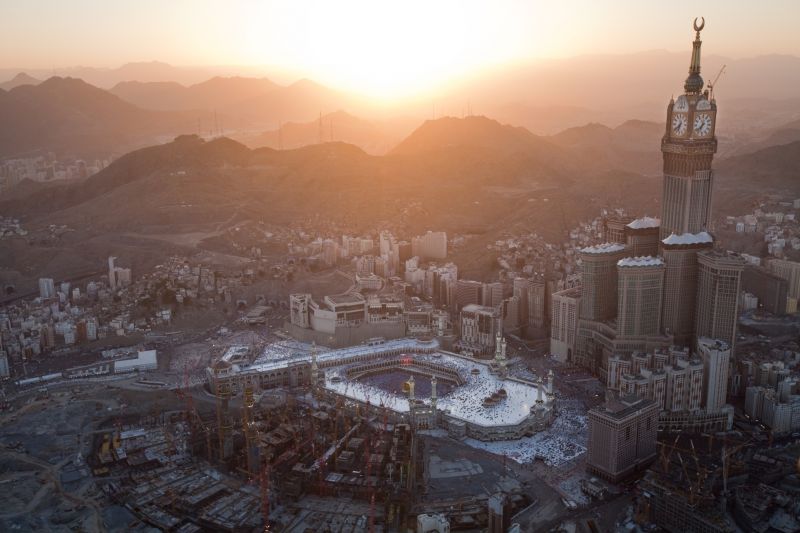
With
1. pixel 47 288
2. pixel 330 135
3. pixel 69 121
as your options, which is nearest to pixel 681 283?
pixel 47 288

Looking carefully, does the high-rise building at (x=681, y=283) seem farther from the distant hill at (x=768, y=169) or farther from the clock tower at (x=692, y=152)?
the distant hill at (x=768, y=169)

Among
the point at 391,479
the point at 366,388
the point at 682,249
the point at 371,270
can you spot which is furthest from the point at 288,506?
the point at 371,270

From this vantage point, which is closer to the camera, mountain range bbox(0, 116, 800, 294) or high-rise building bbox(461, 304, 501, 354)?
high-rise building bbox(461, 304, 501, 354)

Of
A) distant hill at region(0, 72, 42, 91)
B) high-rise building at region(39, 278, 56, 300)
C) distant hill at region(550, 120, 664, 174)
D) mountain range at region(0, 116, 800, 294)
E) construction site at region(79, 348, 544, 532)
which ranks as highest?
distant hill at region(0, 72, 42, 91)

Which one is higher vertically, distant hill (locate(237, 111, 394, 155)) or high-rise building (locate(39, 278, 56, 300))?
distant hill (locate(237, 111, 394, 155))

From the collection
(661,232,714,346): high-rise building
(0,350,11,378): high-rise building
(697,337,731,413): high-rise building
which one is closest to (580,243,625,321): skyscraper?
(661,232,714,346): high-rise building

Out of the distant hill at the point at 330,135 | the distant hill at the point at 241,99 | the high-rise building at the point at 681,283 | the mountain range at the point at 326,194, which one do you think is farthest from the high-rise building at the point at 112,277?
the distant hill at the point at 241,99

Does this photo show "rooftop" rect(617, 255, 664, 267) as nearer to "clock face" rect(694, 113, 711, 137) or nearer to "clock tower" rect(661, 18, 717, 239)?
"clock tower" rect(661, 18, 717, 239)

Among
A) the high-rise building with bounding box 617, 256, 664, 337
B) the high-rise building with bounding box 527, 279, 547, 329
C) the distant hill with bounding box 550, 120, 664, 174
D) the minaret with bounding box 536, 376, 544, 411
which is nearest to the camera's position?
the minaret with bounding box 536, 376, 544, 411
